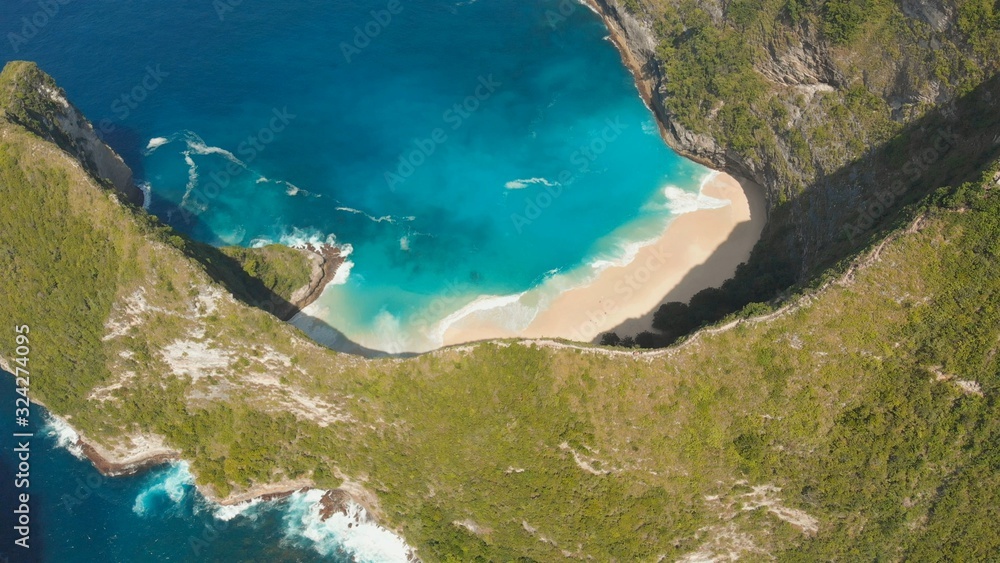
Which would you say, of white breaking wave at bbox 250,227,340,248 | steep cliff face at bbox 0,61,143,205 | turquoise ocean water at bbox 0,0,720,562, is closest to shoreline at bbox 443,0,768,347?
turquoise ocean water at bbox 0,0,720,562

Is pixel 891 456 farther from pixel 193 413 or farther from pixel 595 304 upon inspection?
pixel 193 413

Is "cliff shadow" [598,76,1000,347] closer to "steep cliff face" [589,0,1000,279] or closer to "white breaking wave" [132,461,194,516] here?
"steep cliff face" [589,0,1000,279]

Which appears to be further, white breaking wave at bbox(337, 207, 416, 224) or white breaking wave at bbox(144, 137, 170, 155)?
white breaking wave at bbox(144, 137, 170, 155)

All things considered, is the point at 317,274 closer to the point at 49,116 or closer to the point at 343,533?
the point at 343,533

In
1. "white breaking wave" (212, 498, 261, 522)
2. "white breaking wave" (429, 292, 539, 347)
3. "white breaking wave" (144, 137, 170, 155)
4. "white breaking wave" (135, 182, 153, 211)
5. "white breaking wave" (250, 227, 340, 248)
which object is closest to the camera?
"white breaking wave" (212, 498, 261, 522)

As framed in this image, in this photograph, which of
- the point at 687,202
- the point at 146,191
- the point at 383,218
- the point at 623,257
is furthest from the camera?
the point at 146,191

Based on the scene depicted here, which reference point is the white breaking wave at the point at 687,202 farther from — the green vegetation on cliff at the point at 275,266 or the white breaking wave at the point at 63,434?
the white breaking wave at the point at 63,434

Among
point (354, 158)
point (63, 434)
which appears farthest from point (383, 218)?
point (63, 434)

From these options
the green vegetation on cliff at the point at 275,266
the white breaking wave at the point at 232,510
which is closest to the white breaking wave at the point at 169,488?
the white breaking wave at the point at 232,510
